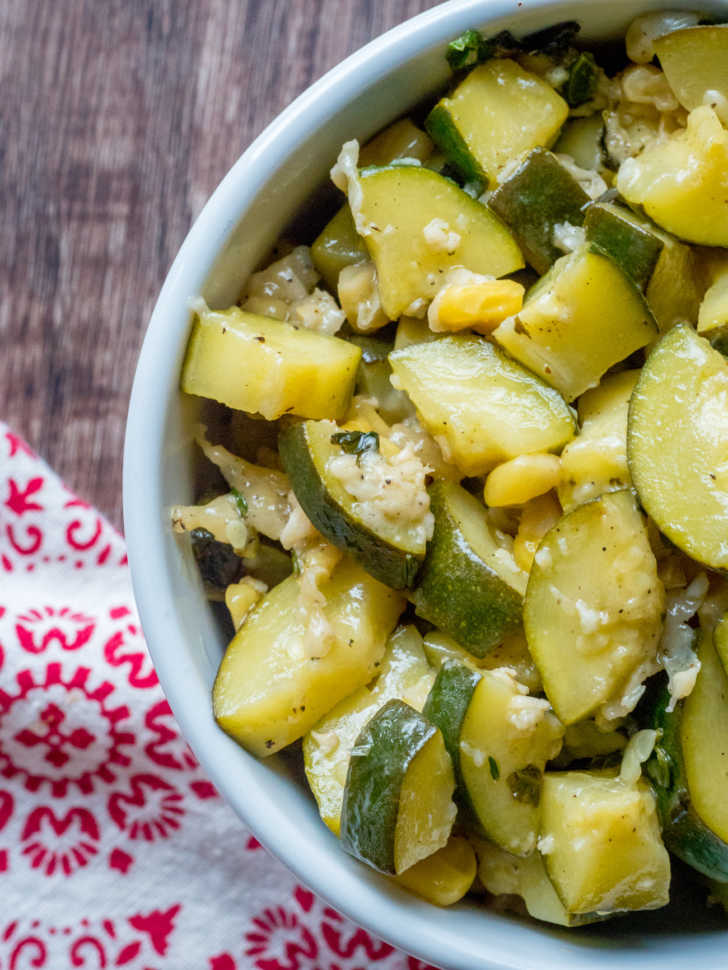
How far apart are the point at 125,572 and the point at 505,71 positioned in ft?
3.96

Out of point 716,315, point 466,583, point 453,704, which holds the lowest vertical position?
point 453,704

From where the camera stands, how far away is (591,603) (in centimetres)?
130

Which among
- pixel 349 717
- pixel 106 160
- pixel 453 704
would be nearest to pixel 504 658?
pixel 453 704

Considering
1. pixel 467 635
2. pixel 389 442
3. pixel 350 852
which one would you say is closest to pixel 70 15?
pixel 389 442

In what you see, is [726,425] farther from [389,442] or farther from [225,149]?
[225,149]

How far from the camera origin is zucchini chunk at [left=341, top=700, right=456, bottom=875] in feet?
4.16

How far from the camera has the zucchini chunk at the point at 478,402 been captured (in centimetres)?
134

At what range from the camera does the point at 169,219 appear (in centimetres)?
203

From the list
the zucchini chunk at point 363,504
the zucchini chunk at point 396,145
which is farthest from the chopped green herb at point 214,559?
the zucchini chunk at point 396,145

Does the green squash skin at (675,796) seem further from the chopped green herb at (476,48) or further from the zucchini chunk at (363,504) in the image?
the chopped green herb at (476,48)

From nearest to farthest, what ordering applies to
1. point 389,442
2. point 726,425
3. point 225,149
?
point 726,425
point 389,442
point 225,149

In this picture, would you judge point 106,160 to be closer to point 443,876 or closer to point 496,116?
point 496,116

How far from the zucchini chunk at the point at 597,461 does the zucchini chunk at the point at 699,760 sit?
0.76 ft

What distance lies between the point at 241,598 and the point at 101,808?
2.91 ft
